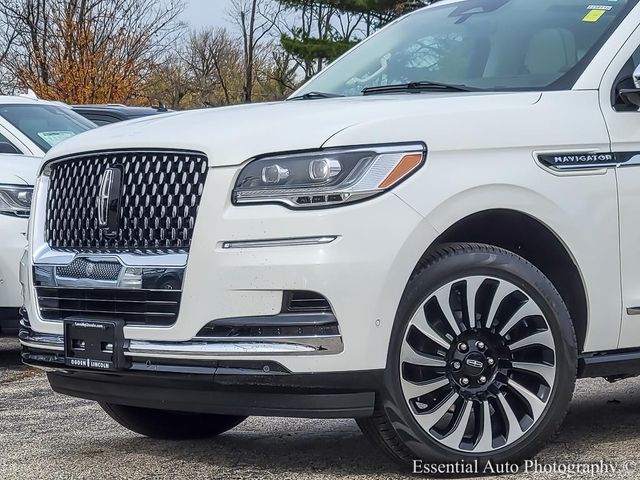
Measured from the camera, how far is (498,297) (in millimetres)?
4215

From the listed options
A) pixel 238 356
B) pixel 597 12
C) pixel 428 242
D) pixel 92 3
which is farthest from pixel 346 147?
pixel 92 3

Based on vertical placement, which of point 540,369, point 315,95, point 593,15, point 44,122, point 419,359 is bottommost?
point 540,369

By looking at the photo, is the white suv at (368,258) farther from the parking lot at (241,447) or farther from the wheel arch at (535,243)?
the parking lot at (241,447)

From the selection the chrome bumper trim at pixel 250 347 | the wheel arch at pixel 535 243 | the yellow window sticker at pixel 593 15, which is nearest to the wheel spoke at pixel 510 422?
the wheel arch at pixel 535 243

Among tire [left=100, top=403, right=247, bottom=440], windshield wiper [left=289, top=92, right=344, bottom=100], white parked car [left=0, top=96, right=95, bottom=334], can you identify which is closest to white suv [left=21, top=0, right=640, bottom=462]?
tire [left=100, top=403, right=247, bottom=440]

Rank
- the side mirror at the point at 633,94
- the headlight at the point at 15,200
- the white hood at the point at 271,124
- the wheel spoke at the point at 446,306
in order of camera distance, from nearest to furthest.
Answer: the white hood at the point at 271,124
the wheel spoke at the point at 446,306
the side mirror at the point at 633,94
the headlight at the point at 15,200

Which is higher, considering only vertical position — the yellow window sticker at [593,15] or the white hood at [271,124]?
the yellow window sticker at [593,15]

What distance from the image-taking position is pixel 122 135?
4.42 metres

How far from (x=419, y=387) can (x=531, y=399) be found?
47 cm

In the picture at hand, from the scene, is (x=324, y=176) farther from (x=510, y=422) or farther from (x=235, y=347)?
(x=510, y=422)

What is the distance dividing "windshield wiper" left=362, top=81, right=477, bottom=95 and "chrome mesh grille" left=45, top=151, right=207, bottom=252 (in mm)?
1215

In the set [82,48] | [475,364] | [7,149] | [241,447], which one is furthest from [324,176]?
[82,48]

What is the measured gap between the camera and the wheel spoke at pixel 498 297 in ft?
13.8

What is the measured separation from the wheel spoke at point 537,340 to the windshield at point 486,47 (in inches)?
39.1
